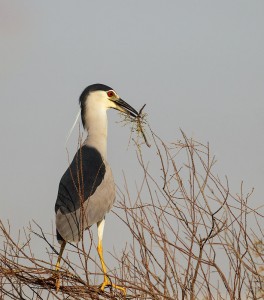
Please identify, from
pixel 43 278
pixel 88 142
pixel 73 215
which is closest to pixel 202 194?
pixel 43 278

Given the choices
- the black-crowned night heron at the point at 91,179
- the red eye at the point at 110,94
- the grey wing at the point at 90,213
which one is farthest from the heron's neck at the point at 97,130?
the grey wing at the point at 90,213

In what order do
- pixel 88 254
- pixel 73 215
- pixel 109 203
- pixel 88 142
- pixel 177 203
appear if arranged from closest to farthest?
pixel 88 254 → pixel 177 203 → pixel 73 215 → pixel 109 203 → pixel 88 142

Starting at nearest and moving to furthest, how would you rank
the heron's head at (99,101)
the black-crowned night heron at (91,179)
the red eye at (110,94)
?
the black-crowned night heron at (91,179) → the heron's head at (99,101) → the red eye at (110,94)

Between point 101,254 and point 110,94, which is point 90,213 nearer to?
point 101,254

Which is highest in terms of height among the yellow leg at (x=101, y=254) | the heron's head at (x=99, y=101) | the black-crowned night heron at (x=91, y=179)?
the heron's head at (x=99, y=101)

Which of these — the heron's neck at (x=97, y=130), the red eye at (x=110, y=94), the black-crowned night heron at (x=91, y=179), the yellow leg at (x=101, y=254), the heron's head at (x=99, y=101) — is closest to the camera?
the yellow leg at (x=101, y=254)

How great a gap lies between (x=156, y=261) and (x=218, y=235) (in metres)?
0.53

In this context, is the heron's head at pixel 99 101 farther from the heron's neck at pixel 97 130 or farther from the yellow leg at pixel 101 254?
the yellow leg at pixel 101 254

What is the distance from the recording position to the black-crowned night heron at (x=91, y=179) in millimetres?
6879

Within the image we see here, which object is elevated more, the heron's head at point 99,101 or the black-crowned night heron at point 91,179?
the heron's head at point 99,101

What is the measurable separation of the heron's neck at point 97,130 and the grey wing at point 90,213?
Result: 440mm

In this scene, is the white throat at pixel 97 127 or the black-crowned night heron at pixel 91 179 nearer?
the black-crowned night heron at pixel 91 179

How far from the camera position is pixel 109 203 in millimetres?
7520

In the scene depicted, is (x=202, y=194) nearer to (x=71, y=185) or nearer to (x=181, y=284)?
(x=181, y=284)
